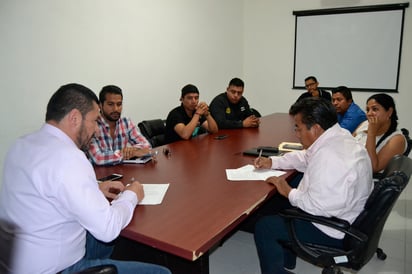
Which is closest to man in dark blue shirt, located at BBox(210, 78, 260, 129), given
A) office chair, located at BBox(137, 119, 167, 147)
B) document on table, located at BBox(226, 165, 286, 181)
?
office chair, located at BBox(137, 119, 167, 147)

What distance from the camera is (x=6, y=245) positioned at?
3.57 ft

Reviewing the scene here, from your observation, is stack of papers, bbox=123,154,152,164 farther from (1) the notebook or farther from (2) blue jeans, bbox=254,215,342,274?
(2) blue jeans, bbox=254,215,342,274

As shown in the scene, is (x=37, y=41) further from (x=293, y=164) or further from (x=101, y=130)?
(x=293, y=164)

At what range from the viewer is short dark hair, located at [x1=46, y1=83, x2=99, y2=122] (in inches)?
50.0

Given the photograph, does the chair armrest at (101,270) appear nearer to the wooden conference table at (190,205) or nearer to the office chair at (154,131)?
the wooden conference table at (190,205)

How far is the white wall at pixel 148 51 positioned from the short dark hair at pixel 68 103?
2053 millimetres

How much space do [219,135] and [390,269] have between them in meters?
1.72

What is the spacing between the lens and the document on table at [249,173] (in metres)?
1.89

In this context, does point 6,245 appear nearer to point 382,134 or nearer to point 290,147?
point 290,147

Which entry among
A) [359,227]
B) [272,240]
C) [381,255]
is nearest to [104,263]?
[272,240]

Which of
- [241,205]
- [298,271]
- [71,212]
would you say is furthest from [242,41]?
[71,212]

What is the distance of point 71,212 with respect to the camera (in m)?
1.17

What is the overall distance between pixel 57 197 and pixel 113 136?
147cm

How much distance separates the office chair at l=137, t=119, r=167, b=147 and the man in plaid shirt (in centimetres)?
72
